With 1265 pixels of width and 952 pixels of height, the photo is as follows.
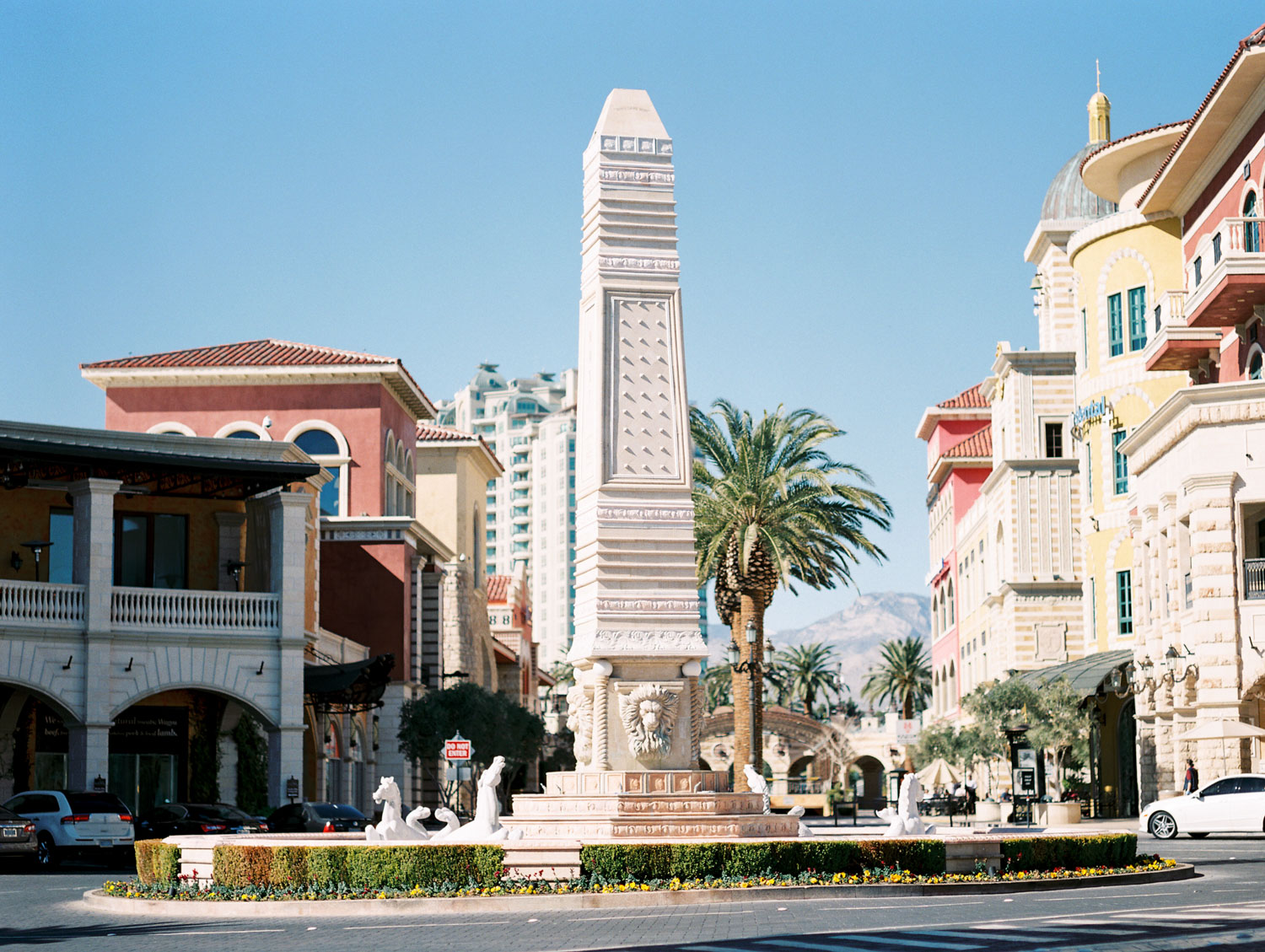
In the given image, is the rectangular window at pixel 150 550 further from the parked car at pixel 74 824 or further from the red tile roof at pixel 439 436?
the red tile roof at pixel 439 436

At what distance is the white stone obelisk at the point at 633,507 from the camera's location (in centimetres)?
2453

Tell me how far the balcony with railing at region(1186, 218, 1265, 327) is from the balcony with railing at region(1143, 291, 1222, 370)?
3.08ft

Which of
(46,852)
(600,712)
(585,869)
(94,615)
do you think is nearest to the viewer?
(585,869)

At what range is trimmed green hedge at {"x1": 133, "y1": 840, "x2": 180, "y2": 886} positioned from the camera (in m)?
23.9

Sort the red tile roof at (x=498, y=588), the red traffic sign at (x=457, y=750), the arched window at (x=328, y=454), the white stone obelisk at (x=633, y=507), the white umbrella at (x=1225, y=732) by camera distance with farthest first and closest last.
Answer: the red tile roof at (x=498, y=588)
the arched window at (x=328, y=454)
the red traffic sign at (x=457, y=750)
the white umbrella at (x=1225, y=732)
the white stone obelisk at (x=633, y=507)

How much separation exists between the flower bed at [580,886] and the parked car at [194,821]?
44.5 feet

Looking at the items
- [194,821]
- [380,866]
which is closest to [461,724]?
[194,821]

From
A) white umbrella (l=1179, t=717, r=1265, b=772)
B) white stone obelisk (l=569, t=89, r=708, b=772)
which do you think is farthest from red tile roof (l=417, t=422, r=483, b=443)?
white stone obelisk (l=569, t=89, r=708, b=772)

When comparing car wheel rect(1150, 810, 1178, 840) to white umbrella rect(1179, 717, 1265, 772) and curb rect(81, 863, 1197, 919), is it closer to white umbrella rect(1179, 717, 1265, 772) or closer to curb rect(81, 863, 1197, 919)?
white umbrella rect(1179, 717, 1265, 772)

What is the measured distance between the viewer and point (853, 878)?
22000 mm

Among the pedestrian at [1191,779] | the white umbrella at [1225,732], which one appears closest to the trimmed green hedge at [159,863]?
the pedestrian at [1191,779]

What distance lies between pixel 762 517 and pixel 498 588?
61.1 metres

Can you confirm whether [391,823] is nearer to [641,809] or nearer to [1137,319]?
[641,809]

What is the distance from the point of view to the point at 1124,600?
200 feet
